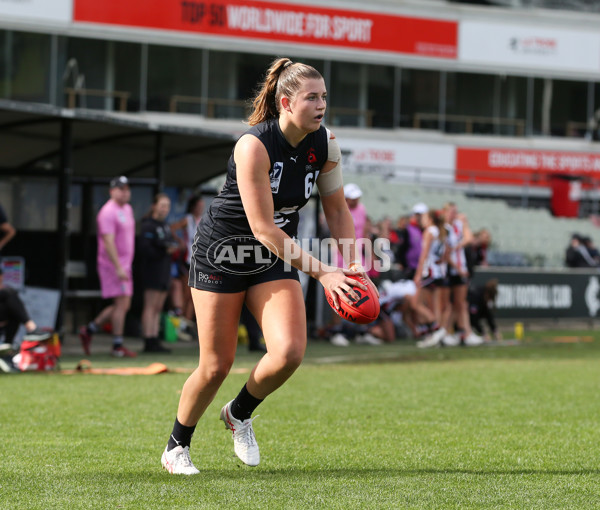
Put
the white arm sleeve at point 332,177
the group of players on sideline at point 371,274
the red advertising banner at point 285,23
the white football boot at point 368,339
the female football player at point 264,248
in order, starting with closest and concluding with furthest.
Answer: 1. the female football player at point 264,248
2. the white arm sleeve at point 332,177
3. the group of players on sideline at point 371,274
4. the white football boot at point 368,339
5. the red advertising banner at point 285,23

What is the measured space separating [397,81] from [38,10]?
13530 mm

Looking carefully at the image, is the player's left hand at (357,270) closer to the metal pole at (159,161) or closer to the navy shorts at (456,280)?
the metal pole at (159,161)

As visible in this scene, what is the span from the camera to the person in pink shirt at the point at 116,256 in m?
12.5

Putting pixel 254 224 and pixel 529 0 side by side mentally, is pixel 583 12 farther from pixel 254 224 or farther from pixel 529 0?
pixel 254 224

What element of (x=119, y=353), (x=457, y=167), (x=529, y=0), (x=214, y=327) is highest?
(x=529, y=0)

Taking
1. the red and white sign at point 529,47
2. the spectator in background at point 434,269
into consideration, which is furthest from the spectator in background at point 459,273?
the red and white sign at point 529,47

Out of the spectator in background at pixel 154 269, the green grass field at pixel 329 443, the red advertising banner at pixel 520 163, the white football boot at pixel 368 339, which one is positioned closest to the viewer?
the green grass field at pixel 329 443

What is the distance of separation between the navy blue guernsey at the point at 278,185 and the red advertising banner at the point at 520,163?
2995 cm

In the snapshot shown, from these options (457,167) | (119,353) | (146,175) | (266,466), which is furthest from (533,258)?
(266,466)

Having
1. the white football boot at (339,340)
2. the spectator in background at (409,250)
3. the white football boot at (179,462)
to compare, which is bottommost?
the white football boot at (339,340)

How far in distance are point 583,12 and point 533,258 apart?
16.7m

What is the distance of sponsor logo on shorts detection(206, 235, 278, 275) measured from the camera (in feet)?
17.4

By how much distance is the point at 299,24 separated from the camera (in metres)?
33.9

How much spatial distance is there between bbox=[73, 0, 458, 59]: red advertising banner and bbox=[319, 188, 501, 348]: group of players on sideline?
662 inches
